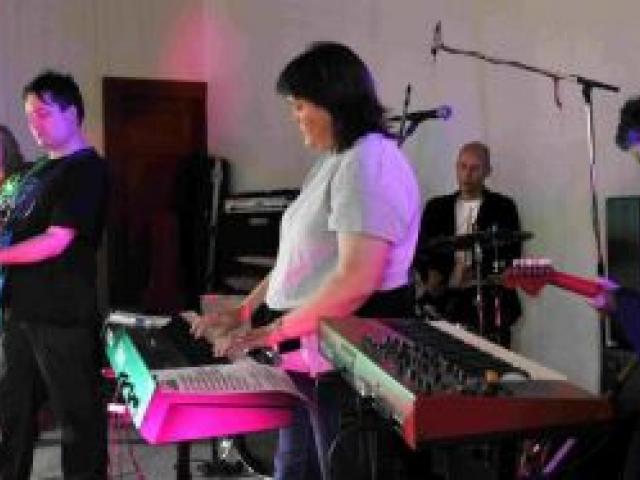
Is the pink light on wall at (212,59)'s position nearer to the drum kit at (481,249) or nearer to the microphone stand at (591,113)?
the microphone stand at (591,113)

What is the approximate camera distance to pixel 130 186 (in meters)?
6.47

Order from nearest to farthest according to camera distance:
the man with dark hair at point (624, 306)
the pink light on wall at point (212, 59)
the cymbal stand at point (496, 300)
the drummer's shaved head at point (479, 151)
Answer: the man with dark hair at point (624, 306) < the cymbal stand at point (496, 300) < the drummer's shaved head at point (479, 151) < the pink light on wall at point (212, 59)

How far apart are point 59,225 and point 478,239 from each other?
1.48m

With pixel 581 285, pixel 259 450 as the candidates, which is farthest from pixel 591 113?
pixel 259 450

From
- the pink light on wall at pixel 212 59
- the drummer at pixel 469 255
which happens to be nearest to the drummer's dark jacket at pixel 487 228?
the drummer at pixel 469 255

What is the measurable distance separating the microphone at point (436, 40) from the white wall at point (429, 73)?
0.04 m

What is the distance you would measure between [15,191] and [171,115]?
12.5ft

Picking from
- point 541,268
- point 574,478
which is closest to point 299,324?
point 574,478

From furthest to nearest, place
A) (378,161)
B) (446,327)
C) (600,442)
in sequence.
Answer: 1. (446,327)
2. (378,161)
3. (600,442)

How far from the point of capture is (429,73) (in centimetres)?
477

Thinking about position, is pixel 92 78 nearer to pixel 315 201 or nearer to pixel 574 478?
pixel 315 201

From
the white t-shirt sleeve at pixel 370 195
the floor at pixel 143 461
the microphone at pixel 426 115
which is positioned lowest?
the floor at pixel 143 461

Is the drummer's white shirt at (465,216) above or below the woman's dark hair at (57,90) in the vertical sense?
below

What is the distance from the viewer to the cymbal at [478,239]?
3.48 m
